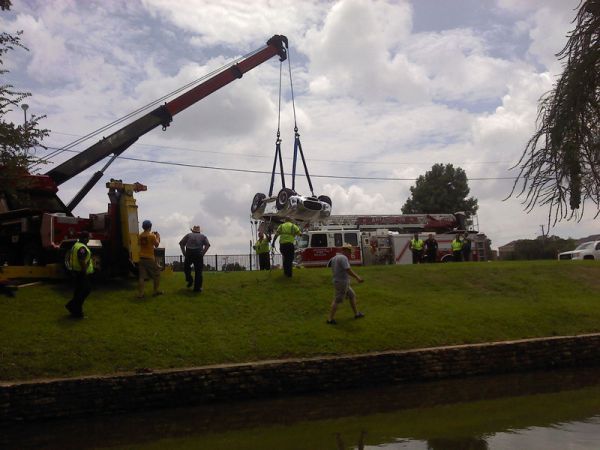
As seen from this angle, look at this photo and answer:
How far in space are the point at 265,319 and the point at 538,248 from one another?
50.8 m

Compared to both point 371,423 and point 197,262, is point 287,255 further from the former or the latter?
point 371,423

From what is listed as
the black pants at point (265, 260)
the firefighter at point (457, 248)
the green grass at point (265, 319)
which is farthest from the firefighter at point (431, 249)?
the black pants at point (265, 260)

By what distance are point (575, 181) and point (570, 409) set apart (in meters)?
4.97

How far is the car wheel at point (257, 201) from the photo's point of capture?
85.4 ft

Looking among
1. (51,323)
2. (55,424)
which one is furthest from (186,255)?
(55,424)

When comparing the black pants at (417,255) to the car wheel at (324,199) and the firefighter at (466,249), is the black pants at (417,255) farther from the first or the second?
the car wheel at (324,199)

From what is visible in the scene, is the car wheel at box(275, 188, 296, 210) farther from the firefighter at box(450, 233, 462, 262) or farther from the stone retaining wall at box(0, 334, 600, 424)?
the stone retaining wall at box(0, 334, 600, 424)

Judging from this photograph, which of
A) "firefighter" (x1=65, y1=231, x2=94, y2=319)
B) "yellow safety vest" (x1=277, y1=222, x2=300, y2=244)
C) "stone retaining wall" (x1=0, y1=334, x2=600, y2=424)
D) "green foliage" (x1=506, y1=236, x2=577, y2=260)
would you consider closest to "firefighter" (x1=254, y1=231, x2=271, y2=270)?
"yellow safety vest" (x1=277, y1=222, x2=300, y2=244)

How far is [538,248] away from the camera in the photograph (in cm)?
5847

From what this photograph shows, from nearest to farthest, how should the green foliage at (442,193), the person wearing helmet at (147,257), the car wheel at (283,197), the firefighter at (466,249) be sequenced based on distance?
the person wearing helmet at (147,257), the car wheel at (283,197), the firefighter at (466,249), the green foliage at (442,193)

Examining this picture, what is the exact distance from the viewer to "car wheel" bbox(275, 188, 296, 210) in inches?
984

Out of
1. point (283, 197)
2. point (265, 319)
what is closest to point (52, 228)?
point (265, 319)

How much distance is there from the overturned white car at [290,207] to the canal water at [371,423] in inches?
570

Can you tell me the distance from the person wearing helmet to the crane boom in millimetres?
6634
